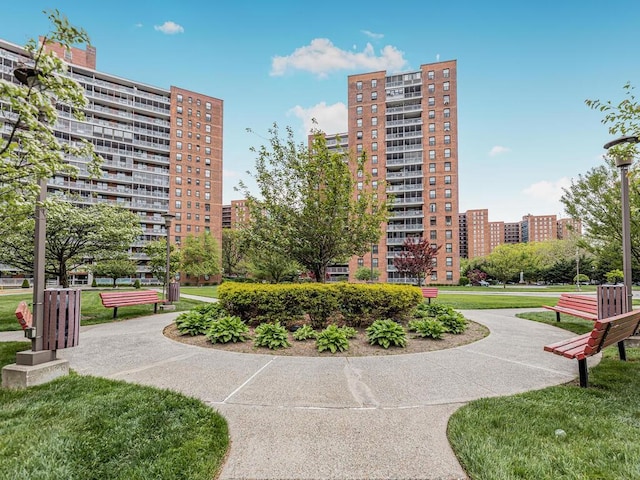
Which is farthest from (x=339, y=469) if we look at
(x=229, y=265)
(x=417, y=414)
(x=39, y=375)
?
(x=229, y=265)

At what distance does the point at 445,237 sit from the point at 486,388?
52.2 metres

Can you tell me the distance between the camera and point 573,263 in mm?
63344

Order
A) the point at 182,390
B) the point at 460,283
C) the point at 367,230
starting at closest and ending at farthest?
1. the point at 182,390
2. the point at 367,230
3. the point at 460,283

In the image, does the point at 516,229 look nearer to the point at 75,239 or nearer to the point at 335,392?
the point at 75,239

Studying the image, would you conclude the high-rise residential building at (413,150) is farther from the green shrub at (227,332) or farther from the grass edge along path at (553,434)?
the grass edge along path at (553,434)

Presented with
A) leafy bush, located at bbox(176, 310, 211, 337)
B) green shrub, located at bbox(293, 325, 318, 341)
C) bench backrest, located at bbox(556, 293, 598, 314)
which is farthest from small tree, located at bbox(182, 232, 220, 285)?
bench backrest, located at bbox(556, 293, 598, 314)

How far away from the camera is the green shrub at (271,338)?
22.9 ft

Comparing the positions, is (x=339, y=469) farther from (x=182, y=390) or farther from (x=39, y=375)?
(x=39, y=375)

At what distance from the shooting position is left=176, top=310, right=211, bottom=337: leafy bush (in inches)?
324

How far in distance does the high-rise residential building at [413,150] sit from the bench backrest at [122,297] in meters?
43.8

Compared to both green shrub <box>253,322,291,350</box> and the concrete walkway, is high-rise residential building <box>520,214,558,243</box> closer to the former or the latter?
the concrete walkway

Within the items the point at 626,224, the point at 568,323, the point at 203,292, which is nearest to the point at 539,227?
the point at 203,292

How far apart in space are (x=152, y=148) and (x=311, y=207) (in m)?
65.1

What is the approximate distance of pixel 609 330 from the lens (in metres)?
4.57
